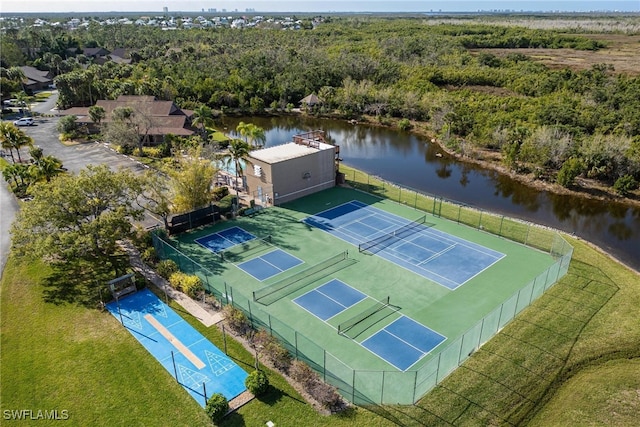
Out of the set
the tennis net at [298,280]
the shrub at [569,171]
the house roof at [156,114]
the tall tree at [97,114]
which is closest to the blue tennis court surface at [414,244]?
the tennis net at [298,280]

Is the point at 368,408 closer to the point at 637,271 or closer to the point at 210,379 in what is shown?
the point at 210,379

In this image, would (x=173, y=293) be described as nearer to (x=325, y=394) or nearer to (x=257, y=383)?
(x=257, y=383)

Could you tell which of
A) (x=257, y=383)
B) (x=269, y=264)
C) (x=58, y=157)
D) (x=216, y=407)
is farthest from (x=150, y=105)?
(x=216, y=407)

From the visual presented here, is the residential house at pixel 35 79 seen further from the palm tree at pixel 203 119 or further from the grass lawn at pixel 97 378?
the grass lawn at pixel 97 378

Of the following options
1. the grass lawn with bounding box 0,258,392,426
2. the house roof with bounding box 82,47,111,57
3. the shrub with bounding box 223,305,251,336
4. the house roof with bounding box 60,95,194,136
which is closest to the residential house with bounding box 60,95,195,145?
the house roof with bounding box 60,95,194,136

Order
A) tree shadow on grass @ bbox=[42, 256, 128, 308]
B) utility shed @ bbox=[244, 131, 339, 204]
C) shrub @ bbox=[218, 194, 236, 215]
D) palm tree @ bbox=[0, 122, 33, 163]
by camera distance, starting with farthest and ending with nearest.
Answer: palm tree @ bbox=[0, 122, 33, 163], utility shed @ bbox=[244, 131, 339, 204], shrub @ bbox=[218, 194, 236, 215], tree shadow on grass @ bbox=[42, 256, 128, 308]

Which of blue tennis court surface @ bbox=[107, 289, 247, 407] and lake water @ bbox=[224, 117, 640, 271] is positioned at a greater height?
blue tennis court surface @ bbox=[107, 289, 247, 407]

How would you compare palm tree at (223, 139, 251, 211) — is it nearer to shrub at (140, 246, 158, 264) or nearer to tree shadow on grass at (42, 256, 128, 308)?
shrub at (140, 246, 158, 264)

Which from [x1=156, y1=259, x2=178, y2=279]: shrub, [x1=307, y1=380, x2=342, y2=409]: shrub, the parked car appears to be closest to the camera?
[x1=307, y1=380, x2=342, y2=409]: shrub
